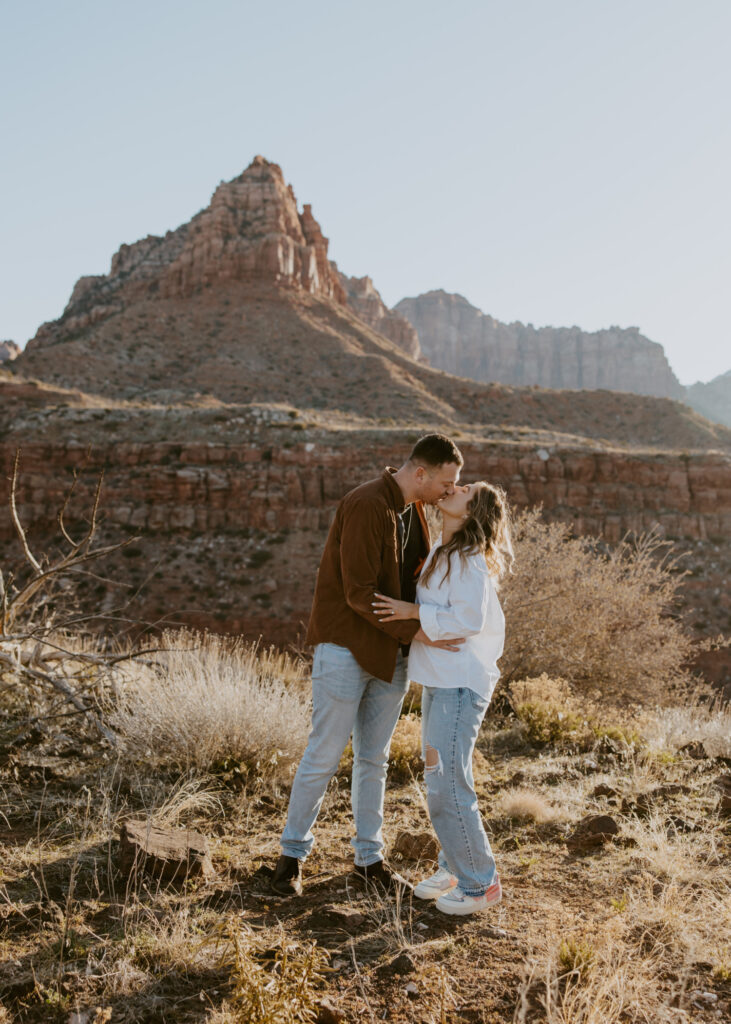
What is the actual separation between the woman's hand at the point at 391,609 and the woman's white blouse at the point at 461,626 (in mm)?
76

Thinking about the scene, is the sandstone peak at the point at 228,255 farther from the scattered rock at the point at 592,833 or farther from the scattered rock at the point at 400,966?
the scattered rock at the point at 400,966

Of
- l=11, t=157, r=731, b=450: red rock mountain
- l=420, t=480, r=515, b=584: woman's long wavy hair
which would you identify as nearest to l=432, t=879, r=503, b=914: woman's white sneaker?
l=420, t=480, r=515, b=584: woman's long wavy hair

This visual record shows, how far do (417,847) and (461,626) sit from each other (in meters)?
1.49

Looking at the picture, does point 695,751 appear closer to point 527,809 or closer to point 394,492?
point 527,809

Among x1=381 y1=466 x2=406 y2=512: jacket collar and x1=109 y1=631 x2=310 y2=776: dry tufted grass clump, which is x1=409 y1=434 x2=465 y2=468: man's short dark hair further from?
x1=109 y1=631 x2=310 y2=776: dry tufted grass clump

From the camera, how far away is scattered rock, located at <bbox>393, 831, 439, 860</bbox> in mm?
3760

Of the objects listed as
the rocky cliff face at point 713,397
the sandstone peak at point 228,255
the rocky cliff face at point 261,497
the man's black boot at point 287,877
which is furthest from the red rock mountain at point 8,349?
the rocky cliff face at point 713,397

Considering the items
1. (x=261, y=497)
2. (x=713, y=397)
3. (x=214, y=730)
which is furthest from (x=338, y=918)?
(x=713, y=397)

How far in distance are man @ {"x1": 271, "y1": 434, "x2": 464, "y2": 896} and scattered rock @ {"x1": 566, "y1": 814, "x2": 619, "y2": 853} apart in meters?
1.22

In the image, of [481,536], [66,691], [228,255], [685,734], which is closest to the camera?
[481,536]

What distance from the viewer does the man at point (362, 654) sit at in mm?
3256

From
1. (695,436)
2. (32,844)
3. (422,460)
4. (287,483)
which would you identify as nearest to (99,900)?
(32,844)

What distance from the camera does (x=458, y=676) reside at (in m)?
3.12

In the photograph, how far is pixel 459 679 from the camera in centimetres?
312
